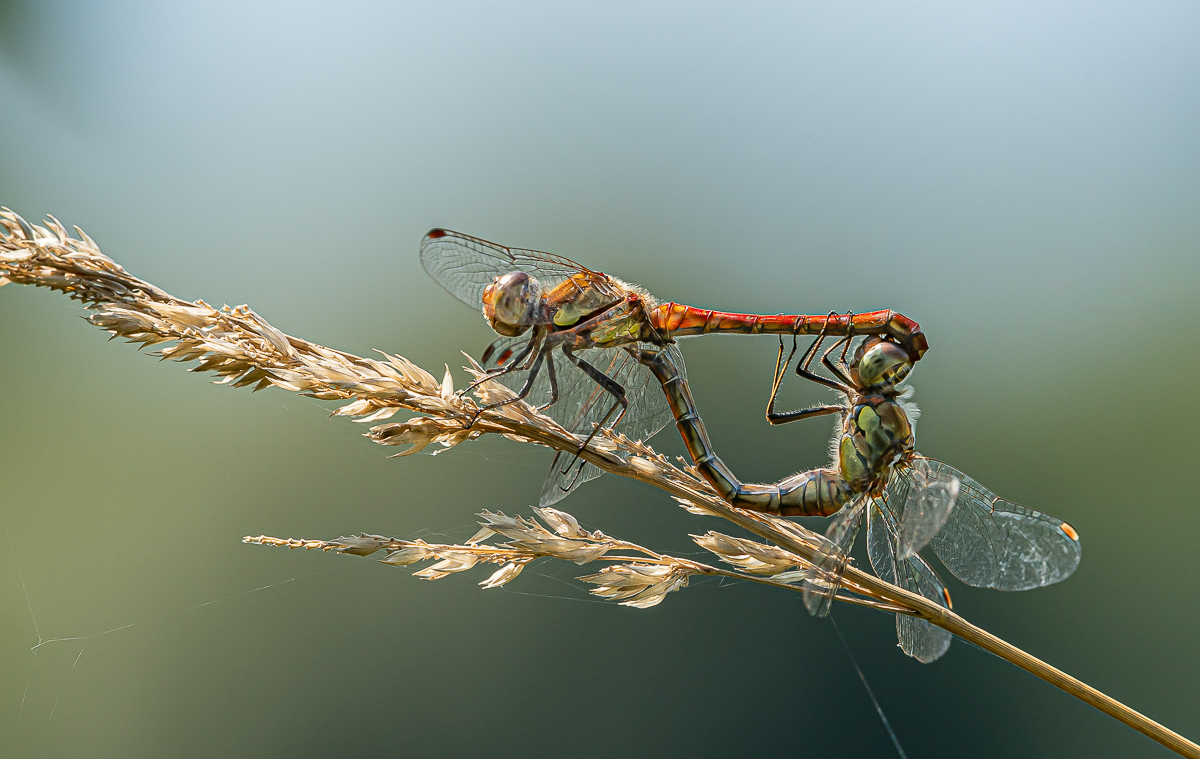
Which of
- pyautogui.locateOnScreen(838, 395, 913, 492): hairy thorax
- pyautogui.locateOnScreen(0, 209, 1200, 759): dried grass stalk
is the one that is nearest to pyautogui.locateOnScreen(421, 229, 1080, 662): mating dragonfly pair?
pyautogui.locateOnScreen(838, 395, 913, 492): hairy thorax

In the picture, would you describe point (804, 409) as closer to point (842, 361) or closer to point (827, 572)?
point (842, 361)

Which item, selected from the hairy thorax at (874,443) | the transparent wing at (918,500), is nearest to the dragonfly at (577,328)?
the hairy thorax at (874,443)

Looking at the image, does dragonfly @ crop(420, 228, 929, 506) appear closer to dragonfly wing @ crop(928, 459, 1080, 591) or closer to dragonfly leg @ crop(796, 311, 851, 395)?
dragonfly leg @ crop(796, 311, 851, 395)

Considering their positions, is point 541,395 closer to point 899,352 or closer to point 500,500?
point 899,352

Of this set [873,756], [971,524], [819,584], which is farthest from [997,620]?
[819,584]

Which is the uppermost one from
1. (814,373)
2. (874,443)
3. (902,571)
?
(814,373)

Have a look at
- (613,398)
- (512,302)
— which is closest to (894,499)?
(613,398)
